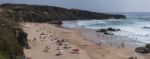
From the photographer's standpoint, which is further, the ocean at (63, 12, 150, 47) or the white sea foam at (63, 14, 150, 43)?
the white sea foam at (63, 14, 150, 43)

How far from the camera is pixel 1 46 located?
55.4 feet

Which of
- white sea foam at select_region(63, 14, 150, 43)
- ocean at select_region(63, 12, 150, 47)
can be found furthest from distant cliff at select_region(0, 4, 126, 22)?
white sea foam at select_region(63, 14, 150, 43)

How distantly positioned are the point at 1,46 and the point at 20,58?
1.83m

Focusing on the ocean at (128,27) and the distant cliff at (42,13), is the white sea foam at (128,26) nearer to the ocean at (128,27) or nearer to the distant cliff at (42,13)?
the ocean at (128,27)

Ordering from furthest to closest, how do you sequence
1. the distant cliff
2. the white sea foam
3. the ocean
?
the distant cliff
the white sea foam
the ocean

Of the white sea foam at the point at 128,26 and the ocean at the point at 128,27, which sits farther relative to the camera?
the white sea foam at the point at 128,26

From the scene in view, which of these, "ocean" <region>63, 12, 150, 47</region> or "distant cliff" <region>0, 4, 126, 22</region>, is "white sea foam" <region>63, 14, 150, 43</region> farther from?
"distant cliff" <region>0, 4, 126, 22</region>

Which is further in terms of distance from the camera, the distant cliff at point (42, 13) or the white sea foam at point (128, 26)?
the distant cliff at point (42, 13)

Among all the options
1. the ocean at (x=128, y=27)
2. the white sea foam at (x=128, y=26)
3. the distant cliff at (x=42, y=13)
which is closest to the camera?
the ocean at (x=128, y=27)

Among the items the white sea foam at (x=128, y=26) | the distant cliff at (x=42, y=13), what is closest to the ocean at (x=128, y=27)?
the white sea foam at (x=128, y=26)

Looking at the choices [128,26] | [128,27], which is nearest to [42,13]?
[128,26]

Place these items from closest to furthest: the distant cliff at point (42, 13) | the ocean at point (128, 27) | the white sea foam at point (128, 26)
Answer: the ocean at point (128, 27), the white sea foam at point (128, 26), the distant cliff at point (42, 13)

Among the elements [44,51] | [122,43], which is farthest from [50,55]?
[122,43]

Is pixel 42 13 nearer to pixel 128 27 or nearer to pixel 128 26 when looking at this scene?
pixel 128 26
